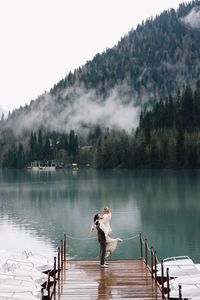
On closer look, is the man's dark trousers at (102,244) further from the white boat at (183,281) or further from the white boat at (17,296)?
the white boat at (17,296)

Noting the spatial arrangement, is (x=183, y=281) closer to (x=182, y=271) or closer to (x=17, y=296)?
(x=182, y=271)

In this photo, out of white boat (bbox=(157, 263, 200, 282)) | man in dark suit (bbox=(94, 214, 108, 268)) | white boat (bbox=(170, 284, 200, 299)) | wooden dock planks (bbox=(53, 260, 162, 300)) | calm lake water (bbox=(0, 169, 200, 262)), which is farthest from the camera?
calm lake water (bbox=(0, 169, 200, 262))

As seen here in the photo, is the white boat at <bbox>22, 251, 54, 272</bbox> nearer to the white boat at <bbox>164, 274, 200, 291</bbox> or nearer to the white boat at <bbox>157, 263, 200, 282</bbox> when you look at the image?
the white boat at <bbox>157, 263, 200, 282</bbox>

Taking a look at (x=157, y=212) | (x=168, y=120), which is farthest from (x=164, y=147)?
(x=157, y=212)

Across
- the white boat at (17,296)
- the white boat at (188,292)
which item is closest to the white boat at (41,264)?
the white boat at (17,296)

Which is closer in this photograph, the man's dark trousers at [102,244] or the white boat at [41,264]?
the man's dark trousers at [102,244]

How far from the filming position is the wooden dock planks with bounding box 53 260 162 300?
13055 mm

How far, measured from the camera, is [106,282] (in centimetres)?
1455

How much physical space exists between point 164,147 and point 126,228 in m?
116

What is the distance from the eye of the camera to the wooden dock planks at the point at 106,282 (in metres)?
13.1

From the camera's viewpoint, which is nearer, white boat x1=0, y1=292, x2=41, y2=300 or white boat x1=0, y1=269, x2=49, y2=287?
white boat x1=0, y1=292, x2=41, y2=300

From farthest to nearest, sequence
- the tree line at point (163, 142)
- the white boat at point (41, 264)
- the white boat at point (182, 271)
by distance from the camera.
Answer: the tree line at point (163, 142)
the white boat at point (41, 264)
the white boat at point (182, 271)

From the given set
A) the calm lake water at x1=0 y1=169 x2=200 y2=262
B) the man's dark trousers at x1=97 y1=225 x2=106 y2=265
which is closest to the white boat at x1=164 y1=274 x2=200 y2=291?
the man's dark trousers at x1=97 y1=225 x2=106 y2=265

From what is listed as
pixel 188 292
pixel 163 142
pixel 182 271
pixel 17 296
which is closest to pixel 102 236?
pixel 182 271
